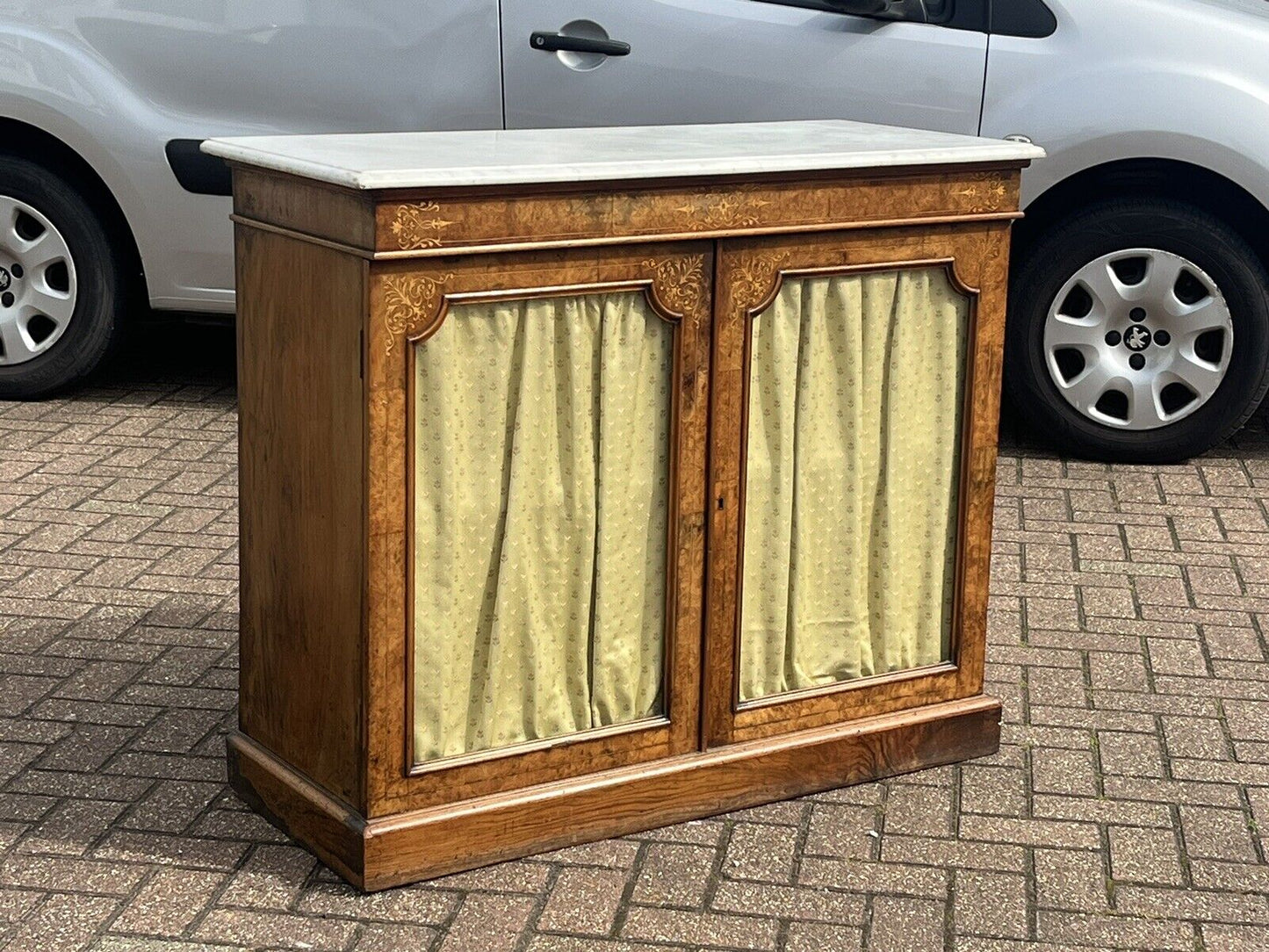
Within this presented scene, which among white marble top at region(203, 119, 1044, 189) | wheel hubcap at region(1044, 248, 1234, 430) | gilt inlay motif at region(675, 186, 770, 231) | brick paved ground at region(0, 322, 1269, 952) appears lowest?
brick paved ground at region(0, 322, 1269, 952)

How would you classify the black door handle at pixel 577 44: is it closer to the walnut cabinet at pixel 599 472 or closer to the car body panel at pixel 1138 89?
the car body panel at pixel 1138 89

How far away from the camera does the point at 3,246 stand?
264 inches

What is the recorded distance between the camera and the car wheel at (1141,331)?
6.16m

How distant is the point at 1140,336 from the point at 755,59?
5.09ft

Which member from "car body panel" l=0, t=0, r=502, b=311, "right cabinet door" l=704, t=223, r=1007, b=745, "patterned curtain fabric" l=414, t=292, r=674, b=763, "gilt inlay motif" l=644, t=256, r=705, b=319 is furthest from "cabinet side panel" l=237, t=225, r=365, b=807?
"car body panel" l=0, t=0, r=502, b=311

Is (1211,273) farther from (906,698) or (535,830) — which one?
(535,830)

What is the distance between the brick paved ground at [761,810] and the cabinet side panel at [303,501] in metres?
0.27

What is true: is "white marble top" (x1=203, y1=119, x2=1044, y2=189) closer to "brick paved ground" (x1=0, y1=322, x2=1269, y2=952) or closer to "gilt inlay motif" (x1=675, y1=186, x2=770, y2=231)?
"gilt inlay motif" (x1=675, y1=186, x2=770, y2=231)

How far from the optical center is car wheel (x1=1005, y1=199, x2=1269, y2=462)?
242 inches

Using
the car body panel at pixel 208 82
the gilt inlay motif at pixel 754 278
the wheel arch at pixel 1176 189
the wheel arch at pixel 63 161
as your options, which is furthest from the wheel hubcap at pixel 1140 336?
the wheel arch at pixel 63 161

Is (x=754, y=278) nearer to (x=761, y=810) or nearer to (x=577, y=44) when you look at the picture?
(x=761, y=810)

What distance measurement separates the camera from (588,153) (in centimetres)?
350

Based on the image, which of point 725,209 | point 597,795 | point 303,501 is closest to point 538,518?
point 303,501

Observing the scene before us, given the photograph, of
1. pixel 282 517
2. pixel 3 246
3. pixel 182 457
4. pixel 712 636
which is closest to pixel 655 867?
pixel 712 636
